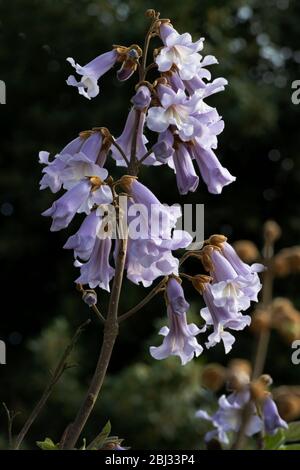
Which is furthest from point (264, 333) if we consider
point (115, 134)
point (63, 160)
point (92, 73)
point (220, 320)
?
point (115, 134)

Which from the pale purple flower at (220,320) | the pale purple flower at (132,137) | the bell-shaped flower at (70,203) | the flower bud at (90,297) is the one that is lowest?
the pale purple flower at (220,320)

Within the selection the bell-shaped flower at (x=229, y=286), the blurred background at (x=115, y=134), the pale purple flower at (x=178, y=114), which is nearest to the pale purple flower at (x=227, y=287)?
the bell-shaped flower at (x=229, y=286)

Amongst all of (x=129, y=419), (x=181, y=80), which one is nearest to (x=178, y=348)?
(x=181, y=80)

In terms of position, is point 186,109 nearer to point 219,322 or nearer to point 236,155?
point 219,322

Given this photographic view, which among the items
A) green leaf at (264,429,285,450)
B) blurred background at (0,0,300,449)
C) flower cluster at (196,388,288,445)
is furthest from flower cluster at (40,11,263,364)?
blurred background at (0,0,300,449)

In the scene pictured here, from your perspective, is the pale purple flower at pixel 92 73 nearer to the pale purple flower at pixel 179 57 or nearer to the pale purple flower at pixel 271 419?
the pale purple flower at pixel 179 57

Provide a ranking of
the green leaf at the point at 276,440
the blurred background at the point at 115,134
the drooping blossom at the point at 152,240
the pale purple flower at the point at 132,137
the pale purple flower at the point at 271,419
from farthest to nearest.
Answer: the blurred background at the point at 115,134
the green leaf at the point at 276,440
the pale purple flower at the point at 271,419
the pale purple flower at the point at 132,137
the drooping blossom at the point at 152,240

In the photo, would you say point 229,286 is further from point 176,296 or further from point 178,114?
point 178,114
